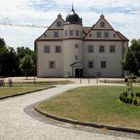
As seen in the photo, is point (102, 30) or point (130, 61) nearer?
point (130, 61)

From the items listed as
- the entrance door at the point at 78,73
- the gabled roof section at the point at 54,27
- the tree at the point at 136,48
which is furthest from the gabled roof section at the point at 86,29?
the tree at the point at 136,48

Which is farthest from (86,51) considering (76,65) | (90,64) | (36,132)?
(36,132)

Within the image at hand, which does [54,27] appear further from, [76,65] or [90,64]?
[90,64]

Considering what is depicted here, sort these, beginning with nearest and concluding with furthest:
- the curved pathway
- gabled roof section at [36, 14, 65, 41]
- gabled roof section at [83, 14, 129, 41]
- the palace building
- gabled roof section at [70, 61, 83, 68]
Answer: the curved pathway, gabled roof section at [70, 61, 83, 68], the palace building, gabled roof section at [83, 14, 129, 41], gabled roof section at [36, 14, 65, 41]

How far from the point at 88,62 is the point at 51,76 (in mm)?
8112

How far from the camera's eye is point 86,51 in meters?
90.6

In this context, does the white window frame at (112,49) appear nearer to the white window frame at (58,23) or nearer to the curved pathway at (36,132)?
the white window frame at (58,23)

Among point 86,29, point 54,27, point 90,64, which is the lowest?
point 90,64

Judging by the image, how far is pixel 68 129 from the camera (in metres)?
14.0

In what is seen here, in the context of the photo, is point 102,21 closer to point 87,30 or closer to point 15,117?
point 87,30

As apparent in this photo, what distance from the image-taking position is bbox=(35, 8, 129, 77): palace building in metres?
89.4

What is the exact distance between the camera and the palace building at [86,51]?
8938cm

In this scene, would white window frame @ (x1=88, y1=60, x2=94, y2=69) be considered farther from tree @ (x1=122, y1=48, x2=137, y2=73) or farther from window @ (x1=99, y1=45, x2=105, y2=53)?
tree @ (x1=122, y1=48, x2=137, y2=73)

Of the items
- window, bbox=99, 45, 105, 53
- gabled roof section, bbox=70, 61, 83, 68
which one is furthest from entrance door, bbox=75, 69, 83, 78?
window, bbox=99, 45, 105, 53
